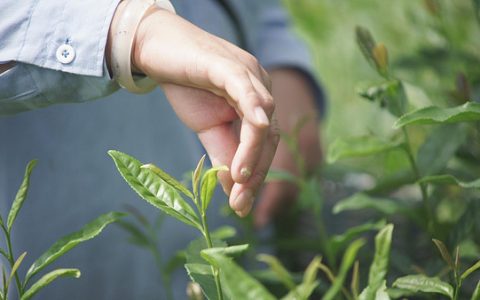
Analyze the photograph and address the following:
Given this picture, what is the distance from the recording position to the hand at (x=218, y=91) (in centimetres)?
67

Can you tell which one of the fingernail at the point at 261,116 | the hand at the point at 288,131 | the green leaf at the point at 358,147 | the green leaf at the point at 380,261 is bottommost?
the hand at the point at 288,131

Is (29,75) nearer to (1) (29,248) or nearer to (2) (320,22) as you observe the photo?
(1) (29,248)

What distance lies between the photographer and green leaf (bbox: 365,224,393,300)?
651 millimetres

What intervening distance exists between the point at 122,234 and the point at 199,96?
484mm

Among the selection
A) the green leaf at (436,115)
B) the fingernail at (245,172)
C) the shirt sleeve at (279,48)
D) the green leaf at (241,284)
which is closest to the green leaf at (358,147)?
the green leaf at (436,115)

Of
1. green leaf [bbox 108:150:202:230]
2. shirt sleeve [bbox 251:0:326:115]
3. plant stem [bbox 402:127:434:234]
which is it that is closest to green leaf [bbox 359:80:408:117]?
plant stem [bbox 402:127:434:234]

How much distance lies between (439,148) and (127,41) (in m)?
0.43

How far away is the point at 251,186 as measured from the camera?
2.31 feet

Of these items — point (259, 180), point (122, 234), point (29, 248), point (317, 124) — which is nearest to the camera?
point (259, 180)

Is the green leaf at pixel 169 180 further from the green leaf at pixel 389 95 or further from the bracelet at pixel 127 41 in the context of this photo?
the green leaf at pixel 389 95

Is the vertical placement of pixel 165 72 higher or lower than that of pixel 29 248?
higher

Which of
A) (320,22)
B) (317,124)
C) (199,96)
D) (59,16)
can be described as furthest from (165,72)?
(320,22)

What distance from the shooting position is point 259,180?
72cm

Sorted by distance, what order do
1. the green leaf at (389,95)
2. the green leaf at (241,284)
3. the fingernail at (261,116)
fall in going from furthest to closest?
the green leaf at (389,95), the fingernail at (261,116), the green leaf at (241,284)
